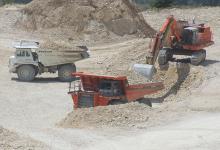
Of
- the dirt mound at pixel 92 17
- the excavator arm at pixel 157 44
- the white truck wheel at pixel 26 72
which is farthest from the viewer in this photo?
the dirt mound at pixel 92 17

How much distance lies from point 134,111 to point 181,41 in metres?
7.51

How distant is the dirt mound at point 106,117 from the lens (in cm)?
1697

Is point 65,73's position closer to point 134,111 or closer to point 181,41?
point 181,41

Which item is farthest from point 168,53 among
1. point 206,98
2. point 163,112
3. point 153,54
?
point 163,112

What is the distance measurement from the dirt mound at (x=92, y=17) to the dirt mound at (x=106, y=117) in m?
17.8

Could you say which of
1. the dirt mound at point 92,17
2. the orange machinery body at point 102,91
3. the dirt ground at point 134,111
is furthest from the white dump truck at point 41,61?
the dirt mound at point 92,17

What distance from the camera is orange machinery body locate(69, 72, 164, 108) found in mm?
19625

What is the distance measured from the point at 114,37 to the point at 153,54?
42.1 ft

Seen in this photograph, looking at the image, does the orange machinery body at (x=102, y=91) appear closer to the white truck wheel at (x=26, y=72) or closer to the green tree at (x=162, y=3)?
the white truck wheel at (x=26, y=72)

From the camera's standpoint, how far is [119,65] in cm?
2670

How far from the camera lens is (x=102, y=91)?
19.8 metres

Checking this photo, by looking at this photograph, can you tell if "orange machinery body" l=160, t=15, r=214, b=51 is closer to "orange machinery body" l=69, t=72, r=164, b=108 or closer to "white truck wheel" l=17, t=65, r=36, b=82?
"orange machinery body" l=69, t=72, r=164, b=108

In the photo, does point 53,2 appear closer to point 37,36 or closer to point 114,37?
point 37,36

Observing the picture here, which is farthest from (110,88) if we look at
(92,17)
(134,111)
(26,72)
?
(92,17)
